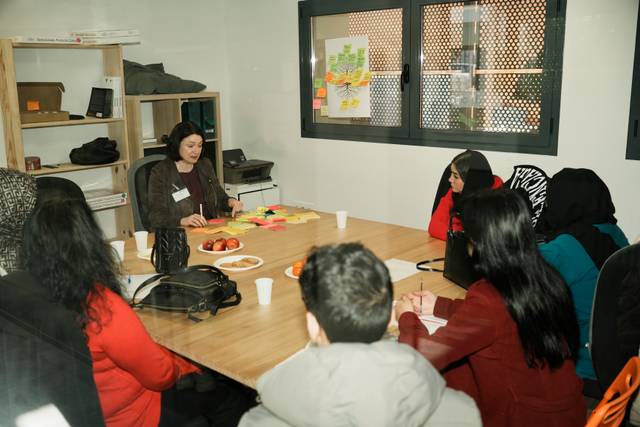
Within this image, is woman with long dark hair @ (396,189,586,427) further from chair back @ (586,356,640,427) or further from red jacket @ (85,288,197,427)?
red jacket @ (85,288,197,427)

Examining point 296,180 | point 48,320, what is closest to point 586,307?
point 48,320

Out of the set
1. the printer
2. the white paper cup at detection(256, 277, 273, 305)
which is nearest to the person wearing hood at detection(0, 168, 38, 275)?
the white paper cup at detection(256, 277, 273, 305)

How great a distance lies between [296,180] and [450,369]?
3.16m

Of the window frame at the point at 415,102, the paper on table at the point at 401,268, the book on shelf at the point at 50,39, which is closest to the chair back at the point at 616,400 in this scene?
the paper on table at the point at 401,268

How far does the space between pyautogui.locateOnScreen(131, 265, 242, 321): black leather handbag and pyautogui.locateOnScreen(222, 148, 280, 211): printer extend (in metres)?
2.62

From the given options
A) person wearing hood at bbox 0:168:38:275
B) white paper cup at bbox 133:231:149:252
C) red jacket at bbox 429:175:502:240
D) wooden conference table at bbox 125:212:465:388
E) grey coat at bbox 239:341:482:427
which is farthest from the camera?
red jacket at bbox 429:175:502:240

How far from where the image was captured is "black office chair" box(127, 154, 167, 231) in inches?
119

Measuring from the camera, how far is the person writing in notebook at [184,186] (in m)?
3.09

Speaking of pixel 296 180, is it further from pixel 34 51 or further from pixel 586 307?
pixel 586 307

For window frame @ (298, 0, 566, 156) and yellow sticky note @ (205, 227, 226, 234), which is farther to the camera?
window frame @ (298, 0, 566, 156)

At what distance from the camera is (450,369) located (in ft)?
4.94

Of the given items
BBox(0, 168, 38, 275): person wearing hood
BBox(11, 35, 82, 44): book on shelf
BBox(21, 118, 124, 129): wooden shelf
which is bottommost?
BBox(0, 168, 38, 275): person wearing hood

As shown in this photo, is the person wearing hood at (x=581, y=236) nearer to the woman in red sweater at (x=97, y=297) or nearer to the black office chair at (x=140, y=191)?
the woman in red sweater at (x=97, y=297)

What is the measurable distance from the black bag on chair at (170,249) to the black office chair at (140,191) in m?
0.88
